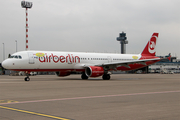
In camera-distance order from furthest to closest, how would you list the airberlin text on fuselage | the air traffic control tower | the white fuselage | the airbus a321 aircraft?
the air traffic control tower < the airberlin text on fuselage < the airbus a321 aircraft < the white fuselage

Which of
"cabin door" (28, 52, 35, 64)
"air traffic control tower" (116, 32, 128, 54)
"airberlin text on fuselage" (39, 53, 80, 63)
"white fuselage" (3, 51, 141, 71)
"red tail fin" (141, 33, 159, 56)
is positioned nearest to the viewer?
"white fuselage" (3, 51, 141, 71)

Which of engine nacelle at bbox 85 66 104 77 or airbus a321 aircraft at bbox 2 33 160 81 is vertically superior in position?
airbus a321 aircraft at bbox 2 33 160 81

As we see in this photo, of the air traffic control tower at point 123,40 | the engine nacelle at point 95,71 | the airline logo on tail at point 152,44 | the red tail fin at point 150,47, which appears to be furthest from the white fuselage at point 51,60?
the air traffic control tower at point 123,40

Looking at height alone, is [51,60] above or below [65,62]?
above

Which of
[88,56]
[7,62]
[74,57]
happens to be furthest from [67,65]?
[7,62]

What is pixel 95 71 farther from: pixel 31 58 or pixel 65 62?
pixel 31 58

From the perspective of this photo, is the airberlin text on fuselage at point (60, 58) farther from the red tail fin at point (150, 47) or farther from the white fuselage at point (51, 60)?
the red tail fin at point (150, 47)

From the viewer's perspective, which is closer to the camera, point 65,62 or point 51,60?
point 51,60

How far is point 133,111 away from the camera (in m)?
9.06

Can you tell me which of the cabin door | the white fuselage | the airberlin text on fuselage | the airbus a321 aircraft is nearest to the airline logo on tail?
the airbus a321 aircraft

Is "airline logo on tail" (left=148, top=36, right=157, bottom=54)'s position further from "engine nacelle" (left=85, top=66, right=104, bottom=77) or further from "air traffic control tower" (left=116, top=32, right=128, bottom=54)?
"air traffic control tower" (left=116, top=32, right=128, bottom=54)

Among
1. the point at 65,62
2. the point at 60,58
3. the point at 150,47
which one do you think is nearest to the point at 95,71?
the point at 65,62

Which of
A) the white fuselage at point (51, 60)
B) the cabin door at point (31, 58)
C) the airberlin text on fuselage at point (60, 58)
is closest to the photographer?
the white fuselage at point (51, 60)

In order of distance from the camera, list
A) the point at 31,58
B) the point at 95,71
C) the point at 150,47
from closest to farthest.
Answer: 1. the point at 31,58
2. the point at 95,71
3. the point at 150,47
